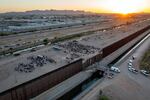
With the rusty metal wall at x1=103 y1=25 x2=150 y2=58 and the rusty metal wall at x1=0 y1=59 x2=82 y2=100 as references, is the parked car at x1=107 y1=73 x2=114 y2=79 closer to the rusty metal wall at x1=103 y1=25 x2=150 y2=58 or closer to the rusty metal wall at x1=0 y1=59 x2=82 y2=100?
the rusty metal wall at x1=0 y1=59 x2=82 y2=100

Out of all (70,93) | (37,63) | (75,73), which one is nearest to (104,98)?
(70,93)

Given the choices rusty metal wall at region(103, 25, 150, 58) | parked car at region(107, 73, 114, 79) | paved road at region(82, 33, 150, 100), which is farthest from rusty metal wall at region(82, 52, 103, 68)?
paved road at region(82, 33, 150, 100)

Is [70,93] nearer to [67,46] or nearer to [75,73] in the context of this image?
[75,73]

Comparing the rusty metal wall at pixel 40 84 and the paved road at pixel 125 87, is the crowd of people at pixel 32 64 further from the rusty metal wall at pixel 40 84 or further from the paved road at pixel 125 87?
the paved road at pixel 125 87

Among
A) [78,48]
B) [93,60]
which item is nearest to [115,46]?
[78,48]

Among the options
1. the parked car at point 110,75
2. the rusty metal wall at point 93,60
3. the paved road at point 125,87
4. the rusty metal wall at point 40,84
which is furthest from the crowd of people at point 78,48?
the parked car at point 110,75

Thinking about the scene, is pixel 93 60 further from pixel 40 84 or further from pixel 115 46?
pixel 115 46
